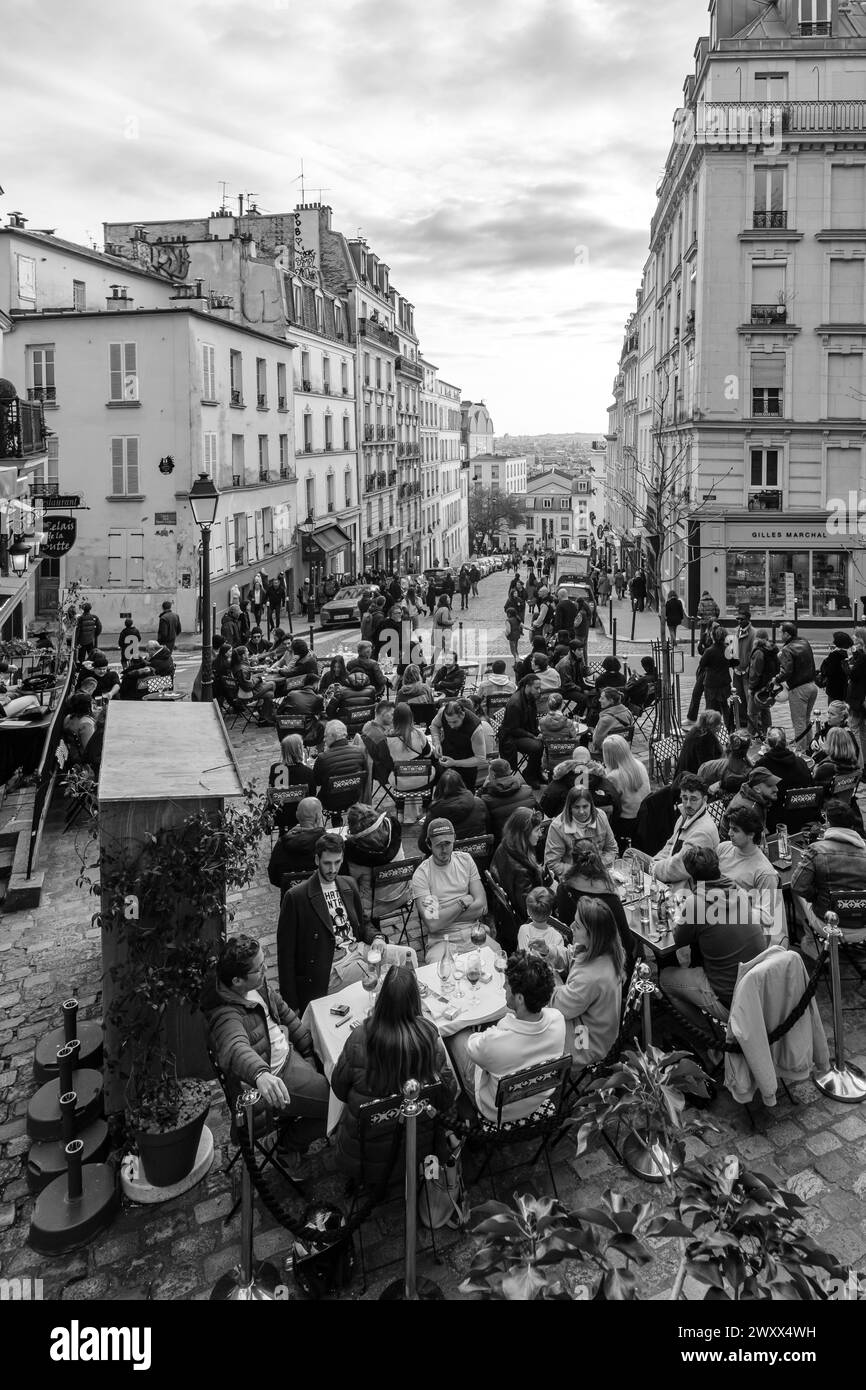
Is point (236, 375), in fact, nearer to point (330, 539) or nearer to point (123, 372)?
point (123, 372)

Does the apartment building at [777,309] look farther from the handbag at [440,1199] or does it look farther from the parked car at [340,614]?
the handbag at [440,1199]

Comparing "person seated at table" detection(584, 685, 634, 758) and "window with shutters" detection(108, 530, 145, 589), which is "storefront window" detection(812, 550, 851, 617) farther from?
"person seated at table" detection(584, 685, 634, 758)

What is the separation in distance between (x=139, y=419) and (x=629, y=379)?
132 feet

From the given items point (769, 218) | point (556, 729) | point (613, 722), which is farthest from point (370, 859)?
point (769, 218)

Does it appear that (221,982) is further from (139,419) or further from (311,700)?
(139,419)

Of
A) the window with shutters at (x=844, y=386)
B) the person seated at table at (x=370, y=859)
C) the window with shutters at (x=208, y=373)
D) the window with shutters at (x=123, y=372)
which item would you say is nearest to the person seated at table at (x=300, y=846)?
the person seated at table at (x=370, y=859)

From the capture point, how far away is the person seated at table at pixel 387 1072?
4297 millimetres

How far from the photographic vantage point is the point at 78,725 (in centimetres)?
1057

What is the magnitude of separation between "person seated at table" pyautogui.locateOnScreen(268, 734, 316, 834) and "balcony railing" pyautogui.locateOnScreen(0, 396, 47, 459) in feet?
33.3

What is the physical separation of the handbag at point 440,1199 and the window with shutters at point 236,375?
89.6 feet

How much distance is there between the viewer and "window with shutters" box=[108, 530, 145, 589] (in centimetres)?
2600

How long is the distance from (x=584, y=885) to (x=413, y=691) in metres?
5.67

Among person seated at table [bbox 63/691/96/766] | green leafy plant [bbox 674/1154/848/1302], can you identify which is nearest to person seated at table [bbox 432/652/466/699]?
person seated at table [bbox 63/691/96/766]

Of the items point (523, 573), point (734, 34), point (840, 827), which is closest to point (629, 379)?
point (523, 573)
